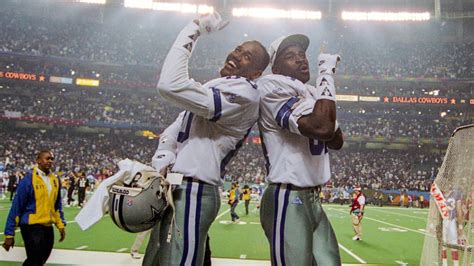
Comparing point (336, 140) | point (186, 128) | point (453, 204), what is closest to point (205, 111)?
point (186, 128)

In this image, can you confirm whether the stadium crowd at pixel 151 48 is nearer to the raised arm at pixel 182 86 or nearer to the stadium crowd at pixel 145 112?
the stadium crowd at pixel 145 112

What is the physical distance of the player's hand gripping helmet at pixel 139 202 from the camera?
2.25 m

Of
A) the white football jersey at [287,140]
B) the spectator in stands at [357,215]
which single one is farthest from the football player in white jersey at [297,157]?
the spectator in stands at [357,215]

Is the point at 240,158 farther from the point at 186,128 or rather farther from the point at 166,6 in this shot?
the point at 186,128

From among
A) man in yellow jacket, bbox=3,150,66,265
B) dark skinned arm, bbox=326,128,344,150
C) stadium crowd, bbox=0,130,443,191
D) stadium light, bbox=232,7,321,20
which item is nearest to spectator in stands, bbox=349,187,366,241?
man in yellow jacket, bbox=3,150,66,265

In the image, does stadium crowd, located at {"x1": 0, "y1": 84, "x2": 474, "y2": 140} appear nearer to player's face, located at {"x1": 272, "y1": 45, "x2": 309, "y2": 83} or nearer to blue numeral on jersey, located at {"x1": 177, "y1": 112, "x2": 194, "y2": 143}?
player's face, located at {"x1": 272, "y1": 45, "x2": 309, "y2": 83}

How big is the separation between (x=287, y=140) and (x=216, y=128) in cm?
47

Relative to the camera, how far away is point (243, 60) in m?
2.80

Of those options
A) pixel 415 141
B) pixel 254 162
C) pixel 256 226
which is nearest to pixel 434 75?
pixel 415 141

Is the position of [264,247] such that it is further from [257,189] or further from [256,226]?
[257,189]

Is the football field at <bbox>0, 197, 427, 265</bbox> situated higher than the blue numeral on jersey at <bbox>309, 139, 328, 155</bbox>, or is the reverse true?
the blue numeral on jersey at <bbox>309, 139, 328, 155</bbox>

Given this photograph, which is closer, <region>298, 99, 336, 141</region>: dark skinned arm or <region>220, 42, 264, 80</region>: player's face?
<region>298, 99, 336, 141</region>: dark skinned arm

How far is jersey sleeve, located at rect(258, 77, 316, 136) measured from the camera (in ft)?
8.16

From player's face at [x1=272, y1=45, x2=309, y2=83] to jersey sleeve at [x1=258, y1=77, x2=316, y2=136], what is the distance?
0.40 ft
